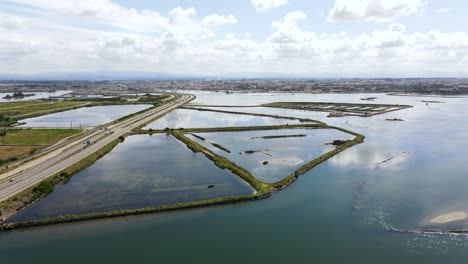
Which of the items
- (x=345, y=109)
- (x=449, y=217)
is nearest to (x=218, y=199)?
(x=449, y=217)

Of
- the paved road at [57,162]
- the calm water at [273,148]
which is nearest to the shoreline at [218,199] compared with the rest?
the calm water at [273,148]

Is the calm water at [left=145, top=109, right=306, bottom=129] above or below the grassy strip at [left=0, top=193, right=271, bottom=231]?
above

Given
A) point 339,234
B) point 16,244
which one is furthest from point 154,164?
point 339,234

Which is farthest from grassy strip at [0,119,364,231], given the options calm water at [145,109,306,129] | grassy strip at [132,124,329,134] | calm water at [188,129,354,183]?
calm water at [145,109,306,129]

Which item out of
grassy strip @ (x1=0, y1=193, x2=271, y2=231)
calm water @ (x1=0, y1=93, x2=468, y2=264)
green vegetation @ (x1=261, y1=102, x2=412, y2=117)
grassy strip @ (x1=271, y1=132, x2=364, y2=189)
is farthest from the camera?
green vegetation @ (x1=261, y1=102, x2=412, y2=117)

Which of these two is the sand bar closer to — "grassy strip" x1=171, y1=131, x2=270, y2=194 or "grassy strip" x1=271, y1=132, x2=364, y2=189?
"grassy strip" x1=271, y1=132, x2=364, y2=189

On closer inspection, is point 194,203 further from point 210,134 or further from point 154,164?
point 210,134
